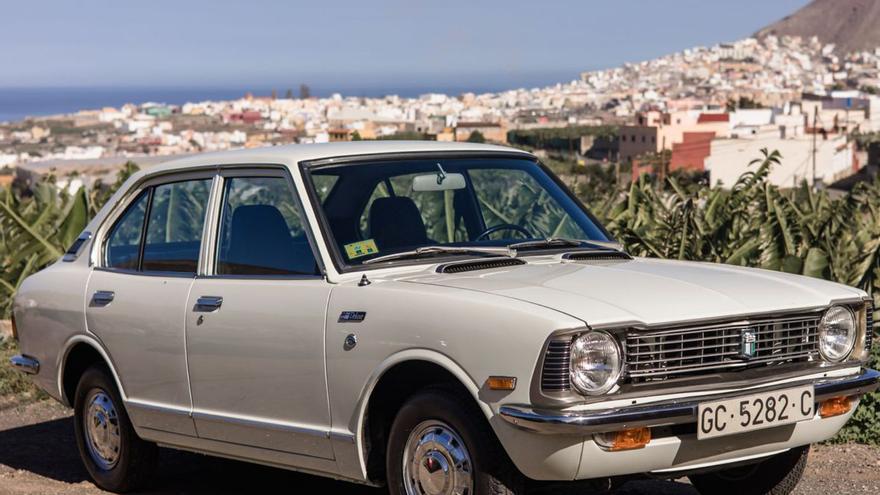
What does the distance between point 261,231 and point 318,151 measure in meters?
0.44

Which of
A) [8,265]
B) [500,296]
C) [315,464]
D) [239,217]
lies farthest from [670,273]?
[8,265]

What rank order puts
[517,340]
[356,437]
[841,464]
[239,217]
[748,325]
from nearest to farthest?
[517,340] → [748,325] → [356,437] → [239,217] → [841,464]

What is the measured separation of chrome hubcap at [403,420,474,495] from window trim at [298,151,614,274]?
2.77 ft

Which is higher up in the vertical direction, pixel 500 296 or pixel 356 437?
pixel 500 296

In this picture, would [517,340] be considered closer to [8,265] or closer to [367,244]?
[367,244]

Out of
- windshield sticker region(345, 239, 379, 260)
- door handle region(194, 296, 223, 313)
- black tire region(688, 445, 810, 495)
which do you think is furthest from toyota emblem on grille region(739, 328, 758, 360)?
door handle region(194, 296, 223, 313)

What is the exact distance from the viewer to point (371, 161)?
6043mm

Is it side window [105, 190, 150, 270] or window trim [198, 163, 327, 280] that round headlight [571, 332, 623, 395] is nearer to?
window trim [198, 163, 327, 280]

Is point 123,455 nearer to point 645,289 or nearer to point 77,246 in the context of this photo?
point 77,246

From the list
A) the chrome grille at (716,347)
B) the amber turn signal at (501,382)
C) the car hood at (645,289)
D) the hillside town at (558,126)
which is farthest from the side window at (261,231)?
the hillside town at (558,126)

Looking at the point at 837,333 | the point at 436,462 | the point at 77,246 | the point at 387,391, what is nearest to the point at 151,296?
the point at 77,246

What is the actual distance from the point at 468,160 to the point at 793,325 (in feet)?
6.07

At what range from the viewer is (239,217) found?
6145 millimetres

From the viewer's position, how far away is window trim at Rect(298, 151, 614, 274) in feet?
18.0
